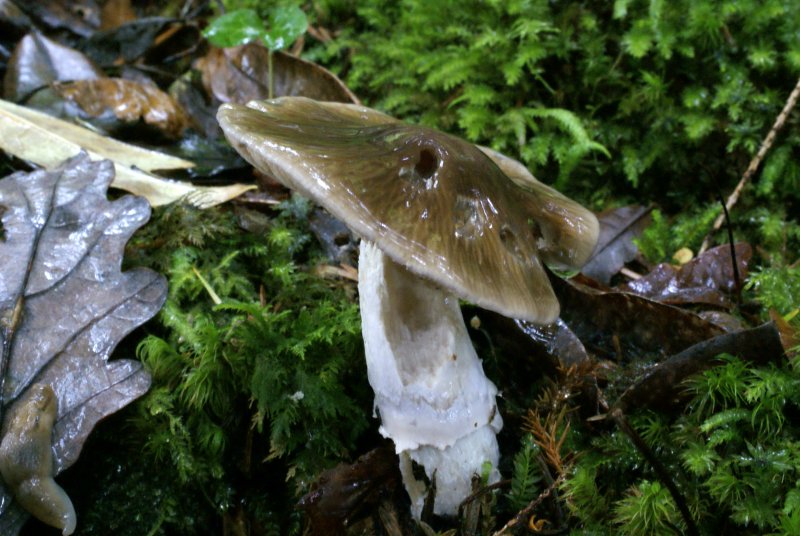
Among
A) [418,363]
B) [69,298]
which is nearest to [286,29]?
[69,298]

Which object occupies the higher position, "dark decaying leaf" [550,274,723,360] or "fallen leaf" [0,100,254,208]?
"fallen leaf" [0,100,254,208]

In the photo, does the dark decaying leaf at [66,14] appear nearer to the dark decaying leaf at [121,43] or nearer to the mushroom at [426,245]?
the dark decaying leaf at [121,43]

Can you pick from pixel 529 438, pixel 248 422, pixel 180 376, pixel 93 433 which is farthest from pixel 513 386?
pixel 93 433

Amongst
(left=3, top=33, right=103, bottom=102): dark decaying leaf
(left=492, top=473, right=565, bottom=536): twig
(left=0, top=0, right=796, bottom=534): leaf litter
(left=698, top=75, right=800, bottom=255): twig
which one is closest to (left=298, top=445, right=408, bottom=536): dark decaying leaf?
(left=0, top=0, right=796, bottom=534): leaf litter

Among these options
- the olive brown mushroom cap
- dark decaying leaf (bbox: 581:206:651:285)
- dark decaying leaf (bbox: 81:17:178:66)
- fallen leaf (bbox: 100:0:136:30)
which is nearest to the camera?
the olive brown mushroom cap

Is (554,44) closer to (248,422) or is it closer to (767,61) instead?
(767,61)

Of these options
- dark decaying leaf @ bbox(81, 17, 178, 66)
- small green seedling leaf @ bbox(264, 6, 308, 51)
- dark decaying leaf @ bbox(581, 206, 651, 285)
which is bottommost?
dark decaying leaf @ bbox(581, 206, 651, 285)

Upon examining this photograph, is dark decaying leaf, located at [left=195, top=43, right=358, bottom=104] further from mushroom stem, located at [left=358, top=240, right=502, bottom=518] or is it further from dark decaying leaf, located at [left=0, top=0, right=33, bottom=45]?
mushroom stem, located at [left=358, top=240, right=502, bottom=518]
